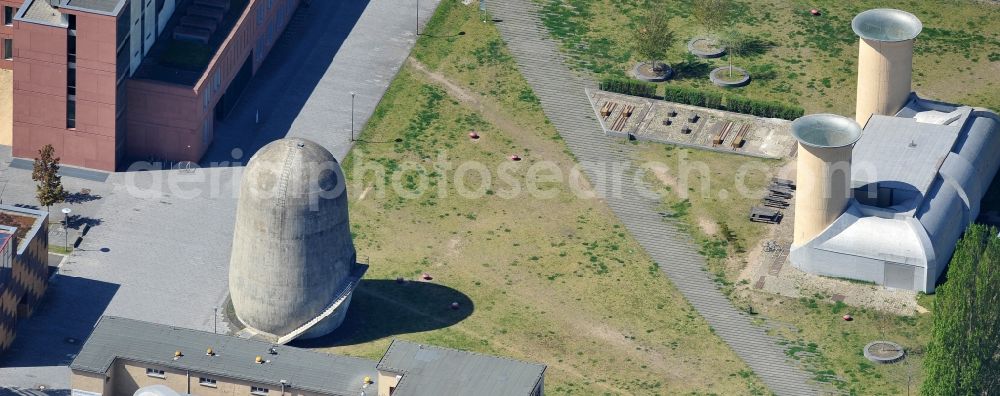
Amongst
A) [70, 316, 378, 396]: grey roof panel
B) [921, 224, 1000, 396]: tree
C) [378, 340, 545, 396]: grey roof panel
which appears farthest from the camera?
[70, 316, 378, 396]: grey roof panel

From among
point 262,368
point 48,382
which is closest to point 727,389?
point 262,368

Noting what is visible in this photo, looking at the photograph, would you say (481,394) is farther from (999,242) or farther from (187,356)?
(999,242)

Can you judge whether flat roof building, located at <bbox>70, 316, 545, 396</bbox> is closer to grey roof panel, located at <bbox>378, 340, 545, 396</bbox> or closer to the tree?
grey roof panel, located at <bbox>378, 340, 545, 396</bbox>

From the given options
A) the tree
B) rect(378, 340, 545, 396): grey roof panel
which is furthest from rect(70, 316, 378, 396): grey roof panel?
the tree

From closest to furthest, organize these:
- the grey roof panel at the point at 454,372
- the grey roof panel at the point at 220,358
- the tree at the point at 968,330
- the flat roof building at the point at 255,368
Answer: the grey roof panel at the point at 454,372 < the flat roof building at the point at 255,368 < the tree at the point at 968,330 < the grey roof panel at the point at 220,358

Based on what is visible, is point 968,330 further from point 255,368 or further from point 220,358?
point 220,358

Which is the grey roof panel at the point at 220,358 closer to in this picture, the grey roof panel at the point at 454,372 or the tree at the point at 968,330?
the grey roof panel at the point at 454,372

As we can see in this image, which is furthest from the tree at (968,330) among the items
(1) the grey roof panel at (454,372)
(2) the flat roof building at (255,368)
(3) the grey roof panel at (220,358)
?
(3) the grey roof panel at (220,358)
